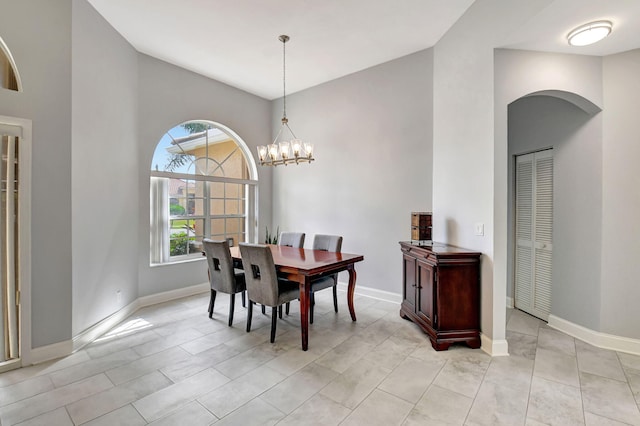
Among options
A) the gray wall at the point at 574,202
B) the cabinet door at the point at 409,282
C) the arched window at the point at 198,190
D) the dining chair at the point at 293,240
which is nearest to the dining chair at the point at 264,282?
the dining chair at the point at 293,240

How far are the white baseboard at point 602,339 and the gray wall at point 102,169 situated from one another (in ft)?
16.2

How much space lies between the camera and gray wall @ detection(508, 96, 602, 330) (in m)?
2.87

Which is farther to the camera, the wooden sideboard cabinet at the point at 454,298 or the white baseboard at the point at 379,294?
the white baseboard at the point at 379,294

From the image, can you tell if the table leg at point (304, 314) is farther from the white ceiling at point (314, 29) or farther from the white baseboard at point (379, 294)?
the white ceiling at point (314, 29)

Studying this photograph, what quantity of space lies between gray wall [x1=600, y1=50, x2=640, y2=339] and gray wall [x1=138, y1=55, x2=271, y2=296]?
4.82m

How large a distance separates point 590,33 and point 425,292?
2583 mm

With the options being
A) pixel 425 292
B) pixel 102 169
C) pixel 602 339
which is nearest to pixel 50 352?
pixel 102 169

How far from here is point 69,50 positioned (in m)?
2.69

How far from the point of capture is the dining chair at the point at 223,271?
3.25 metres

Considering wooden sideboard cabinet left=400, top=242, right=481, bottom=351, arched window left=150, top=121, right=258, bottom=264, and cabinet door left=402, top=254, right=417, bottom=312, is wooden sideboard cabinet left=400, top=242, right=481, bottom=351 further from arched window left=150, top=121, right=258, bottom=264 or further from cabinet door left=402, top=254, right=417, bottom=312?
arched window left=150, top=121, right=258, bottom=264

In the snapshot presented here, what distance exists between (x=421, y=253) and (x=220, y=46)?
11.5ft

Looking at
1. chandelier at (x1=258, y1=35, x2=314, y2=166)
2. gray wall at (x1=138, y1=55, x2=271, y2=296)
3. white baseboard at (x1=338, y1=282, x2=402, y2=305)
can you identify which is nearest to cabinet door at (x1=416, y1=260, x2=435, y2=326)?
white baseboard at (x1=338, y1=282, x2=402, y2=305)

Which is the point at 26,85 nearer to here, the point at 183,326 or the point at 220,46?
the point at 220,46

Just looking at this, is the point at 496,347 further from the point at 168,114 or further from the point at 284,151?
the point at 168,114
